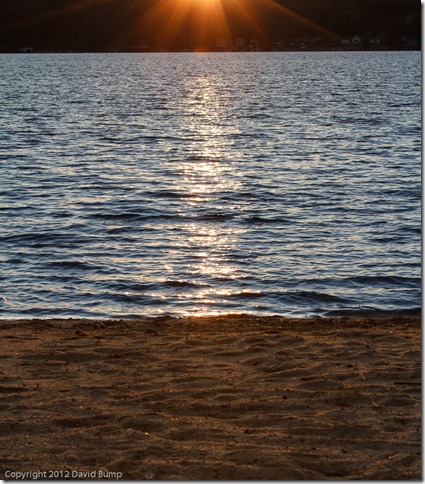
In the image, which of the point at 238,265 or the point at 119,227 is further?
the point at 119,227

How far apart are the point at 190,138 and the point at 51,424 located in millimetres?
33740

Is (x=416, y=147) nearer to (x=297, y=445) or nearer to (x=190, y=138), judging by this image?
(x=190, y=138)

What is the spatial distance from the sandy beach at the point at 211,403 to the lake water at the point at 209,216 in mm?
3059

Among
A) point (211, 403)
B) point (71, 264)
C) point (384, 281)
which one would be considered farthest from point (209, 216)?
point (211, 403)

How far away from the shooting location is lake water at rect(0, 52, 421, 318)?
14.3m

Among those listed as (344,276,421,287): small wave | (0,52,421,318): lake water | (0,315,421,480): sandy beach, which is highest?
(0,315,421,480): sandy beach

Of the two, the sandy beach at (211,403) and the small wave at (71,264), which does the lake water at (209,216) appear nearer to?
the small wave at (71,264)

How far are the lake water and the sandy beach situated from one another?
3059 mm

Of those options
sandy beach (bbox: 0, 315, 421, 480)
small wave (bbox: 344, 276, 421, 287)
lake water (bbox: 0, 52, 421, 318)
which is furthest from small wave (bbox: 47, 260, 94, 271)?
sandy beach (bbox: 0, 315, 421, 480)

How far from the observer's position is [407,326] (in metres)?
11.4

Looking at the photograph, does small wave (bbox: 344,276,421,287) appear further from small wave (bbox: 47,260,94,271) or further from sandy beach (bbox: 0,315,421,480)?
small wave (bbox: 47,260,94,271)

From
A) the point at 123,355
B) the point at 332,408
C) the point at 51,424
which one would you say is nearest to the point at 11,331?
the point at 123,355

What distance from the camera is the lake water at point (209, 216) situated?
1431cm

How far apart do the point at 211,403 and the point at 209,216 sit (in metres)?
13.6
